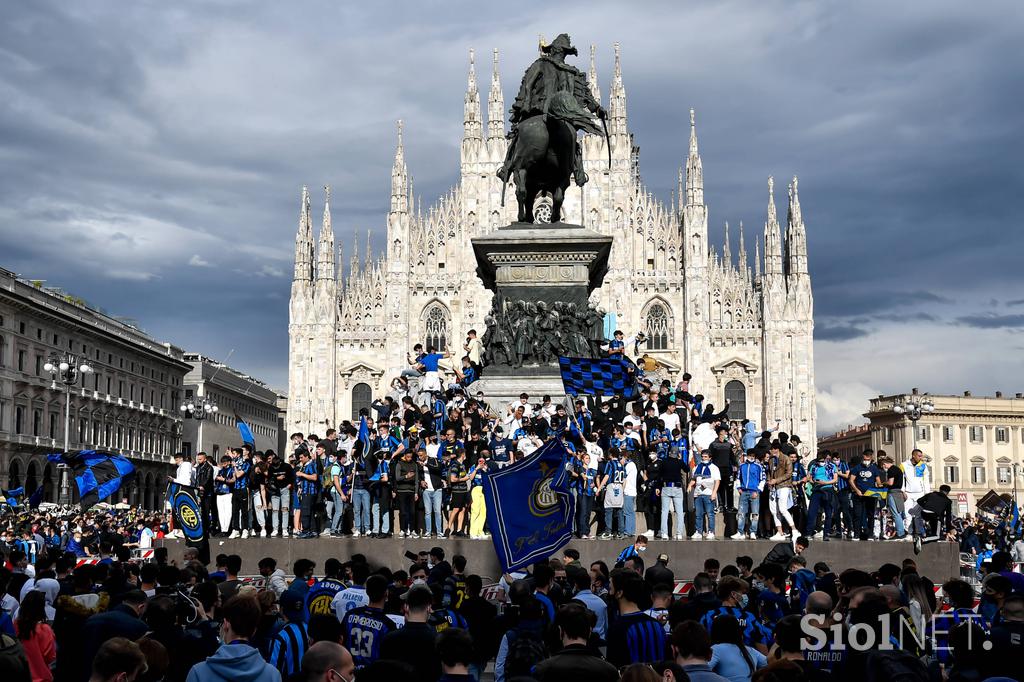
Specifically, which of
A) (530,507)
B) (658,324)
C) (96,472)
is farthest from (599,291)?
(530,507)

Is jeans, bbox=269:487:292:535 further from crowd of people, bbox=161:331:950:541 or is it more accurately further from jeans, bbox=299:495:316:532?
jeans, bbox=299:495:316:532

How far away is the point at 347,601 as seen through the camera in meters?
6.63

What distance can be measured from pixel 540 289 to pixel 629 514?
12.3 ft

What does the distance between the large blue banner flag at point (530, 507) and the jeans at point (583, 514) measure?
17.0 feet

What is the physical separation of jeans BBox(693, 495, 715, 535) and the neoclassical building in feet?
142

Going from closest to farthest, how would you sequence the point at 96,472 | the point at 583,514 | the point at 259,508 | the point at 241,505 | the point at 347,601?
the point at 347,601 < the point at 583,514 < the point at 241,505 < the point at 259,508 < the point at 96,472

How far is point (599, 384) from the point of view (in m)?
12.6

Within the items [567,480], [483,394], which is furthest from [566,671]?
[483,394]

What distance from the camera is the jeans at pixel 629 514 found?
13039 mm

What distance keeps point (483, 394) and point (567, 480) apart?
7.58 meters

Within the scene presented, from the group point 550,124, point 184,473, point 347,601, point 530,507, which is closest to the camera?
point 347,601

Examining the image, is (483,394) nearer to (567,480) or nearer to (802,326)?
(567,480)

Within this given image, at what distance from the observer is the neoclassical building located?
56.8 meters

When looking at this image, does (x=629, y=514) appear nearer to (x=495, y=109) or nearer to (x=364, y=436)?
(x=364, y=436)
